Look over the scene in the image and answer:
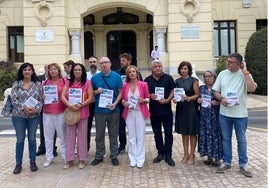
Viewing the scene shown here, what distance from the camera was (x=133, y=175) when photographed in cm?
739

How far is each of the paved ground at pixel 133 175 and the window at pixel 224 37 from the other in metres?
20.3

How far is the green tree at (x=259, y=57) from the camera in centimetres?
2341

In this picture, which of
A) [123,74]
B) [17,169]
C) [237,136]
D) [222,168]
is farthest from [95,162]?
[237,136]

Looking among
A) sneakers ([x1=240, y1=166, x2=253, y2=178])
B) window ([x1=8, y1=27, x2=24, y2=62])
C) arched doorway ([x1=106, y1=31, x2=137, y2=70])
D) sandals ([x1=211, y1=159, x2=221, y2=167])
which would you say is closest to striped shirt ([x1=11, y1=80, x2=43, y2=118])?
sandals ([x1=211, y1=159, x2=221, y2=167])

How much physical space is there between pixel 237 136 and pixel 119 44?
24248 mm

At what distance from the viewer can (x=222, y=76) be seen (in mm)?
7531

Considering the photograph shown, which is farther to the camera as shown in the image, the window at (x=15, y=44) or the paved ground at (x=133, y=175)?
the window at (x=15, y=44)

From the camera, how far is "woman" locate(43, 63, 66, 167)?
7.96m

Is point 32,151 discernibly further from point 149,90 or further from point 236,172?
point 236,172

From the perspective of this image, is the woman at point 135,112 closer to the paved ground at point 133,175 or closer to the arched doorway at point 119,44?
the paved ground at point 133,175

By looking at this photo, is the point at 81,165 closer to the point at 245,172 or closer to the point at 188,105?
the point at 188,105

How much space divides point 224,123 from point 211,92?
690mm

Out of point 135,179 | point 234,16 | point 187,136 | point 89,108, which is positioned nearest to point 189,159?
point 187,136

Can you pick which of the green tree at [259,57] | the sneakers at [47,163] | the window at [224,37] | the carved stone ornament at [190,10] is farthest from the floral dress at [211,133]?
the window at [224,37]
